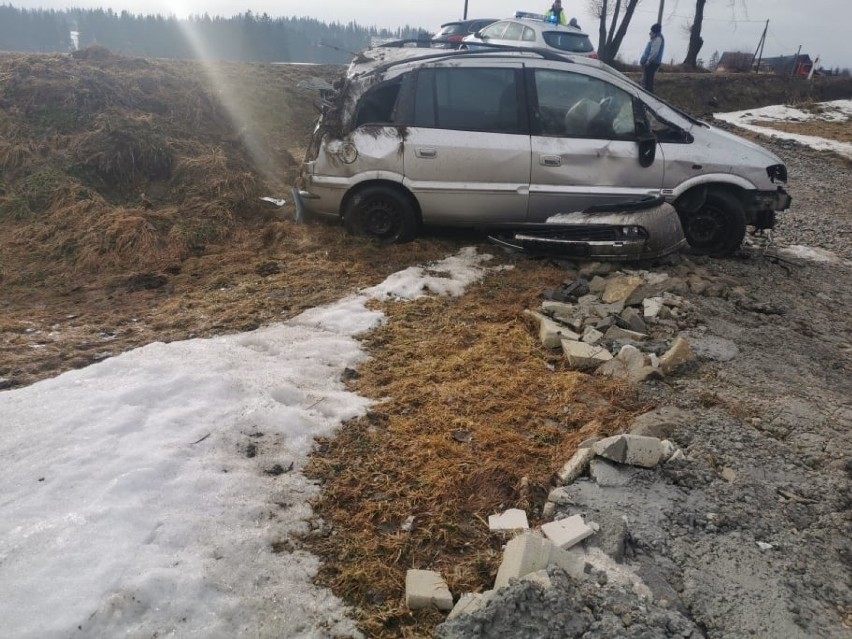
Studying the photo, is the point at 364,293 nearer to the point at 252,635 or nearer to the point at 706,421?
the point at 706,421

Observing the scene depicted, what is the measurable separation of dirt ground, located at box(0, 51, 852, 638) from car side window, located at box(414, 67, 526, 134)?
1296mm

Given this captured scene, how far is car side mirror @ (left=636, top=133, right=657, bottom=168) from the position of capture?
5.68 metres

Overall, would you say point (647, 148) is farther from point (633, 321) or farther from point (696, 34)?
point (696, 34)

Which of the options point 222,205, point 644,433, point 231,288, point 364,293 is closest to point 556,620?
point 644,433

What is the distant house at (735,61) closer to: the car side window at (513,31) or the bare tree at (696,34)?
the bare tree at (696,34)

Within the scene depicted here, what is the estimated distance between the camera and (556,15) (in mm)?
15805

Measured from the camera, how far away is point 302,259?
5.86 m

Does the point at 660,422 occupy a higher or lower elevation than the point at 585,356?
lower

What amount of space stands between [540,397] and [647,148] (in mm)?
3349

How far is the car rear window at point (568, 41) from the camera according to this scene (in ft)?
42.7

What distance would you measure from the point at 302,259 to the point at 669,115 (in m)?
4.08

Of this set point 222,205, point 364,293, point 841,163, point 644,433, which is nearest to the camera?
point 644,433

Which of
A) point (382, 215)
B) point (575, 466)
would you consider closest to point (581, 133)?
point (382, 215)

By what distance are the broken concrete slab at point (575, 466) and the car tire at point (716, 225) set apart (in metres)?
3.73
